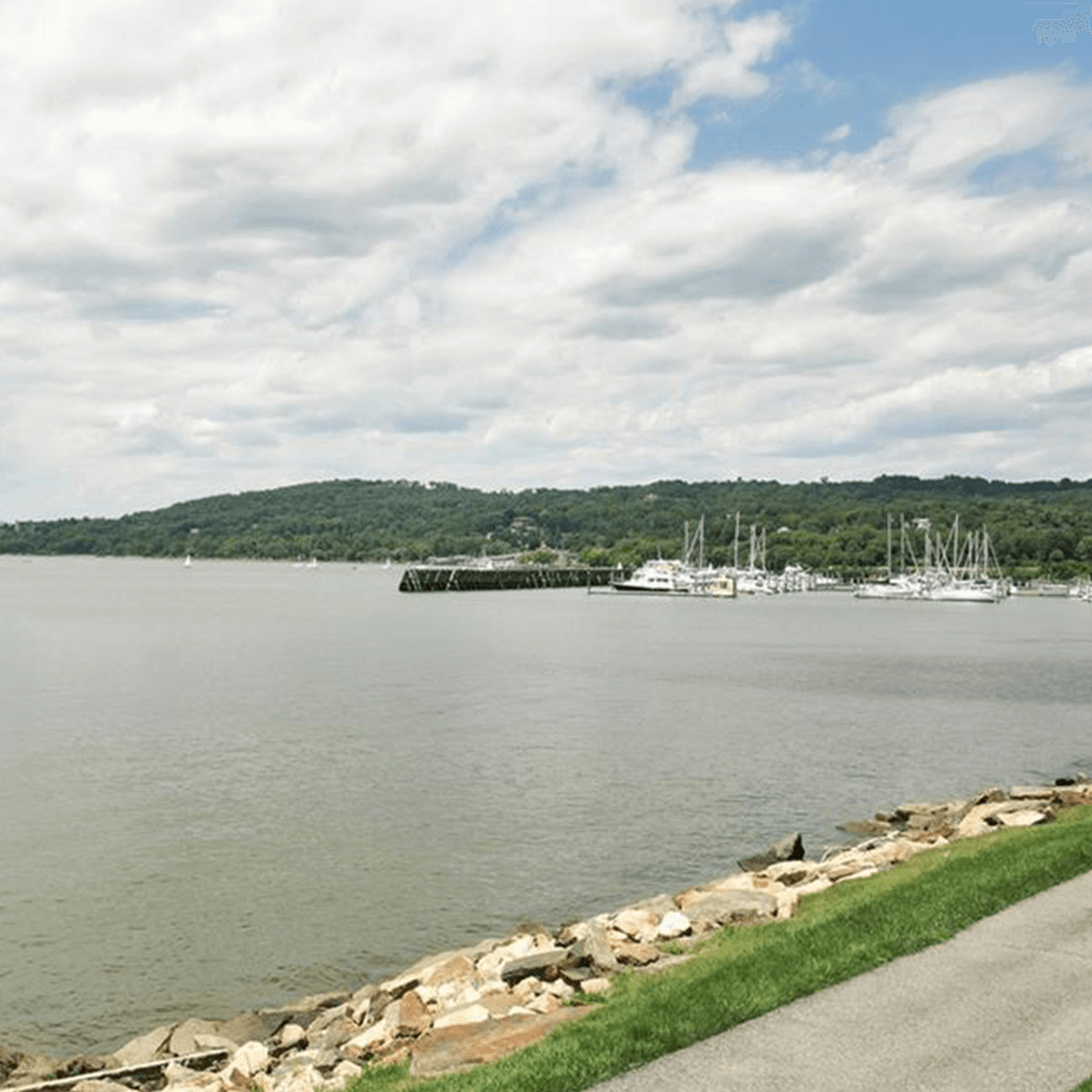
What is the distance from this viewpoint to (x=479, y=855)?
2856cm

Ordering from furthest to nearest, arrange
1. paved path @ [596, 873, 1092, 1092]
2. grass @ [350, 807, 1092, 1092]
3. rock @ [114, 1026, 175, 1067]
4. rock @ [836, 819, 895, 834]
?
1. rock @ [836, 819, 895, 834]
2. rock @ [114, 1026, 175, 1067]
3. grass @ [350, 807, 1092, 1092]
4. paved path @ [596, 873, 1092, 1092]

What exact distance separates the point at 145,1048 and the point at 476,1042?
681 centimetres

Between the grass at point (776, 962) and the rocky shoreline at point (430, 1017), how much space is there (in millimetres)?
622

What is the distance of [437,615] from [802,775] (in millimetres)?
98252

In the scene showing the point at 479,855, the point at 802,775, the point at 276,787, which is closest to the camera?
the point at 479,855

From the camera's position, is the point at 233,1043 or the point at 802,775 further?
the point at 802,775

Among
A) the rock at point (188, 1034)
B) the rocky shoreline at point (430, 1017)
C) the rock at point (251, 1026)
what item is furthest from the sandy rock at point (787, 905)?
the rock at point (188, 1034)

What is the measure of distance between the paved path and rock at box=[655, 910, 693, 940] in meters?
4.39

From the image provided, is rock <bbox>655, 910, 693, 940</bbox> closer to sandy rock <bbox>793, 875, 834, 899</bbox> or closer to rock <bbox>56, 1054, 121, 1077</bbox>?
sandy rock <bbox>793, 875, 834, 899</bbox>

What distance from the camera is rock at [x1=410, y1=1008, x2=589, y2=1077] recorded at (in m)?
11.8

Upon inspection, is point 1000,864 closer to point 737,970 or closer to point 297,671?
point 737,970

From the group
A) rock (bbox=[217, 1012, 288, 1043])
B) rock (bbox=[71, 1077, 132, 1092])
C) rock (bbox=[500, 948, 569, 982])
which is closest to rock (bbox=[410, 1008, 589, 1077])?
rock (bbox=[500, 948, 569, 982])

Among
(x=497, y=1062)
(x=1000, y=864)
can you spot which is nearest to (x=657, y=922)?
(x=1000, y=864)

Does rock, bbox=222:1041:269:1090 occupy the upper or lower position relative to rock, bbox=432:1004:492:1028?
lower
